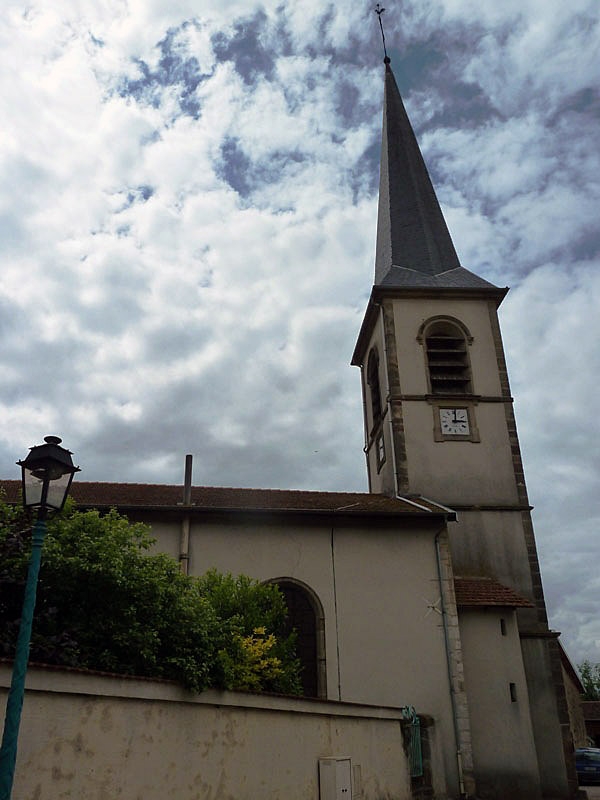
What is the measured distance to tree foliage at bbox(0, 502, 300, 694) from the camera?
275 inches

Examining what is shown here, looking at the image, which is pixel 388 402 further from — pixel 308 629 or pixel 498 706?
pixel 498 706

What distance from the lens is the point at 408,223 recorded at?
23.9 m

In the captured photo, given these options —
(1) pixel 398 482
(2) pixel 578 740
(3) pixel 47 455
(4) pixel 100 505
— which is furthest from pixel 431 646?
(2) pixel 578 740

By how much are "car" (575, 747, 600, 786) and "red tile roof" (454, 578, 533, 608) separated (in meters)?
10.3

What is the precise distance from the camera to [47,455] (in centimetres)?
528

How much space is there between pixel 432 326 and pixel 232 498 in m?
8.27

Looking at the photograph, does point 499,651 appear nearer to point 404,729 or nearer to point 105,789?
point 404,729

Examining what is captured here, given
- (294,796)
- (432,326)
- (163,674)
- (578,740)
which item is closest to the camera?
(163,674)

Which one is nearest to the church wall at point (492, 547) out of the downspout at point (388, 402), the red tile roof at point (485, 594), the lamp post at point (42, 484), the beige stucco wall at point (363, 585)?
the red tile roof at point (485, 594)

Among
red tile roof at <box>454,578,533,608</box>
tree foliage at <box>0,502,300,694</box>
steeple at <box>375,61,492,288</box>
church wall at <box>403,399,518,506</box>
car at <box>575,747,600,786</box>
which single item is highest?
steeple at <box>375,61,492,288</box>

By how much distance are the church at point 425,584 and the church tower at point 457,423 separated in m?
0.05

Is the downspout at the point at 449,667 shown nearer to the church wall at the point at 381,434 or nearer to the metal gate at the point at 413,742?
the metal gate at the point at 413,742

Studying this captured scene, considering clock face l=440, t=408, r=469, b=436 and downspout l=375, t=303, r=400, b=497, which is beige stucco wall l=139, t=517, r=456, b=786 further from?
clock face l=440, t=408, r=469, b=436

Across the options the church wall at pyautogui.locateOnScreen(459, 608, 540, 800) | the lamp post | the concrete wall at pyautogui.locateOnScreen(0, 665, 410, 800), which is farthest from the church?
the lamp post
